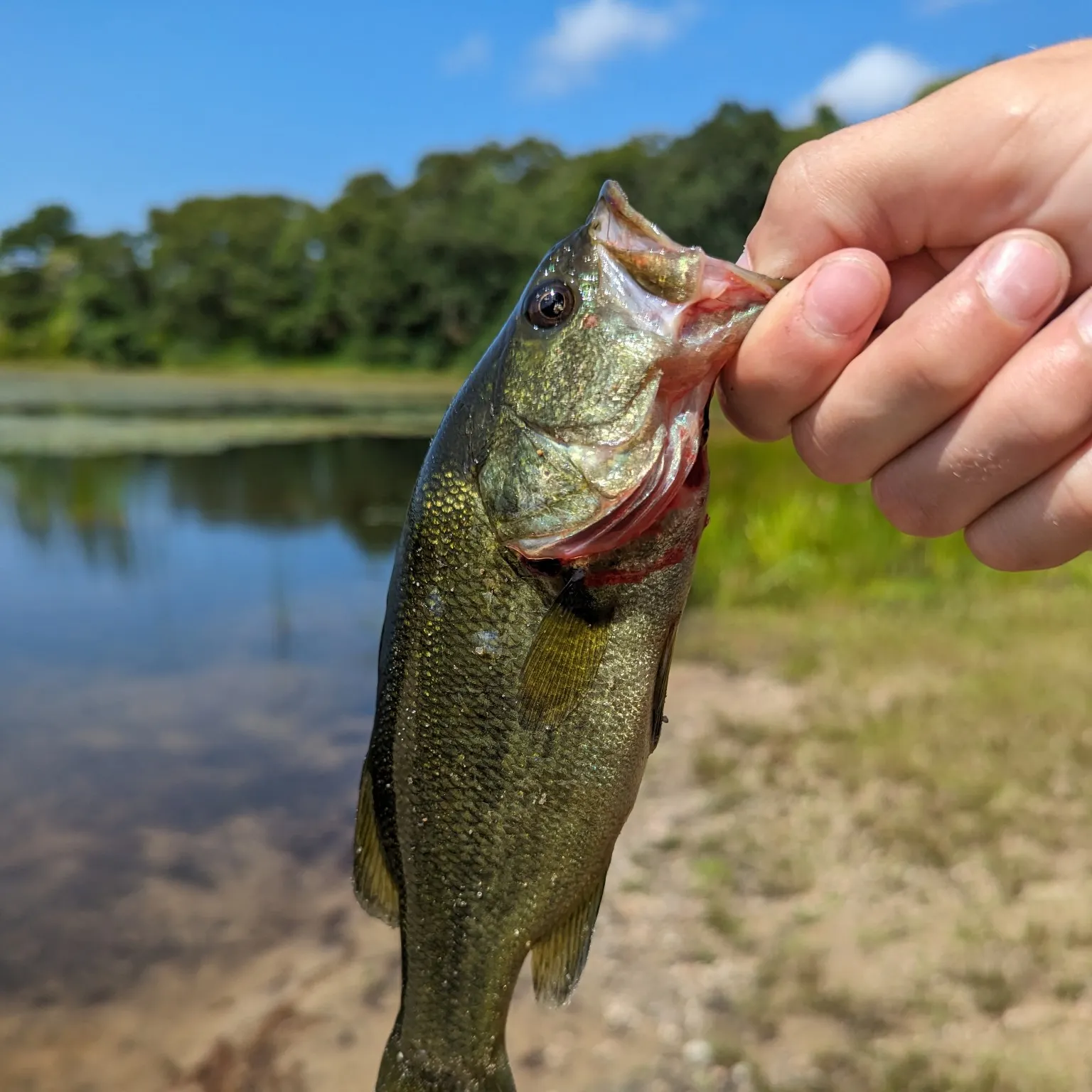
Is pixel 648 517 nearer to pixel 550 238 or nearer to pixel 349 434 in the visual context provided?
pixel 349 434

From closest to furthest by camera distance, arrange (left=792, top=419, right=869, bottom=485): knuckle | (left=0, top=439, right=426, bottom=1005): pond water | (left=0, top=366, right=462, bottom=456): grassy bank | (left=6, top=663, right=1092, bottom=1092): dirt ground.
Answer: (left=792, top=419, right=869, bottom=485): knuckle → (left=6, top=663, right=1092, bottom=1092): dirt ground → (left=0, top=439, right=426, bottom=1005): pond water → (left=0, top=366, right=462, bottom=456): grassy bank

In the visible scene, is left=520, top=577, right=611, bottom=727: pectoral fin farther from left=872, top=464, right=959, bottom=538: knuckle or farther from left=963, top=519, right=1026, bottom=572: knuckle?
left=963, top=519, right=1026, bottom=572: knuckle

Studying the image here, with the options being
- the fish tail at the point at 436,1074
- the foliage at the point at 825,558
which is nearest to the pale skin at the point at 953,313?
the fish tail at the point at 436,1074

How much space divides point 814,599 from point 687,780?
13.3ft

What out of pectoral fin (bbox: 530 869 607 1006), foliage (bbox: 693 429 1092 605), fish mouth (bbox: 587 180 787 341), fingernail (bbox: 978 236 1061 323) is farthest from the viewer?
foliage (bbox: 693 429 1092 605)

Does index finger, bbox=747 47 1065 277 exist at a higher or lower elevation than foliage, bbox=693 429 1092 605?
higher

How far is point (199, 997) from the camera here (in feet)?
15.0

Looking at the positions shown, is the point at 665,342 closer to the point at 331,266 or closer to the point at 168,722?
the point at 168,722

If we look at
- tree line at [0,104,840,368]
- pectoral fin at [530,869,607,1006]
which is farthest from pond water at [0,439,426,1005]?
tree line at [0,104,840,368]

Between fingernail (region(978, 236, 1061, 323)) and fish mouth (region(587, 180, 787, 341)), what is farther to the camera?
fish mouth (region(587, 180, 787, 341))

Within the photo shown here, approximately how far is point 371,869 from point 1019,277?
186 cm

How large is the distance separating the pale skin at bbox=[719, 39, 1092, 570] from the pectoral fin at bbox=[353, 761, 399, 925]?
1.25 metres


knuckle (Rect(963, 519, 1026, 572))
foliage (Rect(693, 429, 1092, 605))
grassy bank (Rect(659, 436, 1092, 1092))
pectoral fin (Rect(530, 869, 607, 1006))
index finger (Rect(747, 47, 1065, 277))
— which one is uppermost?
index finger (Rect(747, 47, 1065, 277))

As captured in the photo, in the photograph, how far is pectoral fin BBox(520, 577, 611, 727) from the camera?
1.91 metres
